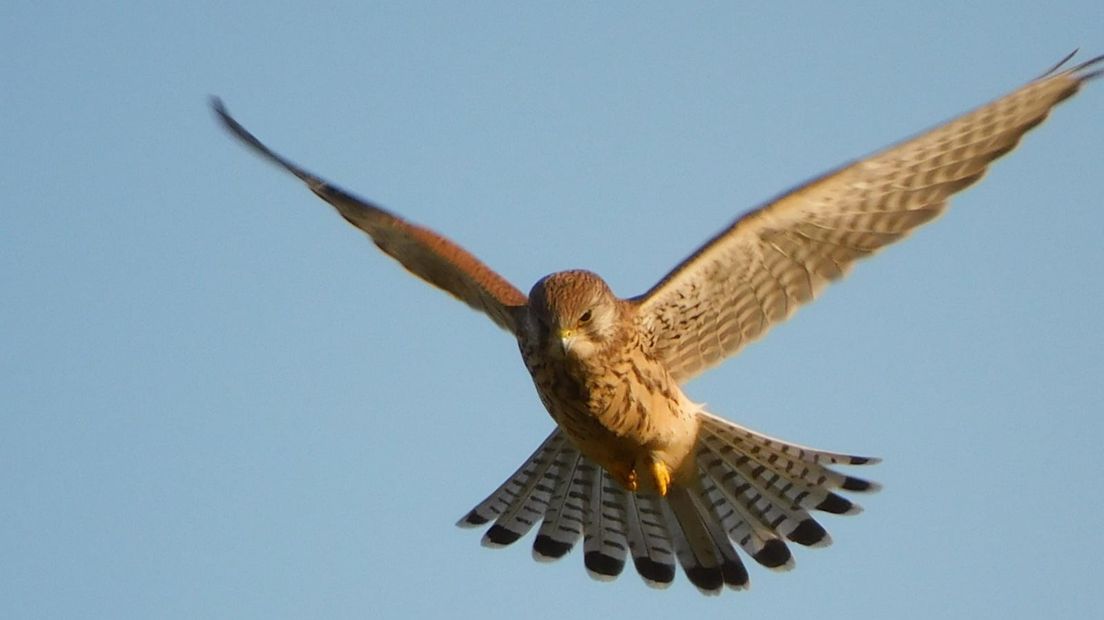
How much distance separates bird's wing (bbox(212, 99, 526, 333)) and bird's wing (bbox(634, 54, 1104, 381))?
3.18 ft

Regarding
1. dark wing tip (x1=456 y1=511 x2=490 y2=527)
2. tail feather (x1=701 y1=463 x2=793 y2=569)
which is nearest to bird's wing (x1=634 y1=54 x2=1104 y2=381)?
tail feather (x1=701 y1=463 x2=793 y2=569)

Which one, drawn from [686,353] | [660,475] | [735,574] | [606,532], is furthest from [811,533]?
[686,353]

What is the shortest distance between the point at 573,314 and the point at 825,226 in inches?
65.8

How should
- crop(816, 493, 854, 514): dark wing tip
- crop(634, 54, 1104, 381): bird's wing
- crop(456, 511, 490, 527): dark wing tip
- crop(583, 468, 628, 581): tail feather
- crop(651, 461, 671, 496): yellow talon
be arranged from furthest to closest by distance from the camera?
1. crop(456, 511, 490, 527): dark wing tip
2. crop(583, 468, 628, 581): tail feather
3. crop(816, 493, 854, 514): dark wing tip
4. crop(651, 461, 671, 496): yellow talon
5. crop(634, 54, 1104, 381): bird's wing

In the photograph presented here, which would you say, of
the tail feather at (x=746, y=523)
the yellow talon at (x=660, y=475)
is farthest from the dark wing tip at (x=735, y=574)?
the yellow talon at (x=660, y=475)

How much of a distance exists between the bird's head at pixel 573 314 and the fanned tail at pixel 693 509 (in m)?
1.37

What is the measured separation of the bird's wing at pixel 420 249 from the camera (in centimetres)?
1123

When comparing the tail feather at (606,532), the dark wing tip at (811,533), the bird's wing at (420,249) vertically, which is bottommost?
the dark wing tip at (811,533)

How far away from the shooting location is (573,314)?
A: 9984 mm

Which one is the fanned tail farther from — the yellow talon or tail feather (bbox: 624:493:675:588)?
the yellow talon

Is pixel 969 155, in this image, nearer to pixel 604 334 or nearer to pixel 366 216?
pixel 604 334

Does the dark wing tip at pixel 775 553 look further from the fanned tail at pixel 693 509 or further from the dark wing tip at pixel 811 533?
the dark wing tip at pixel 811 533

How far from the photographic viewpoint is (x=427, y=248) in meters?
11.5

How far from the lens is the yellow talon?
36.1 feet
